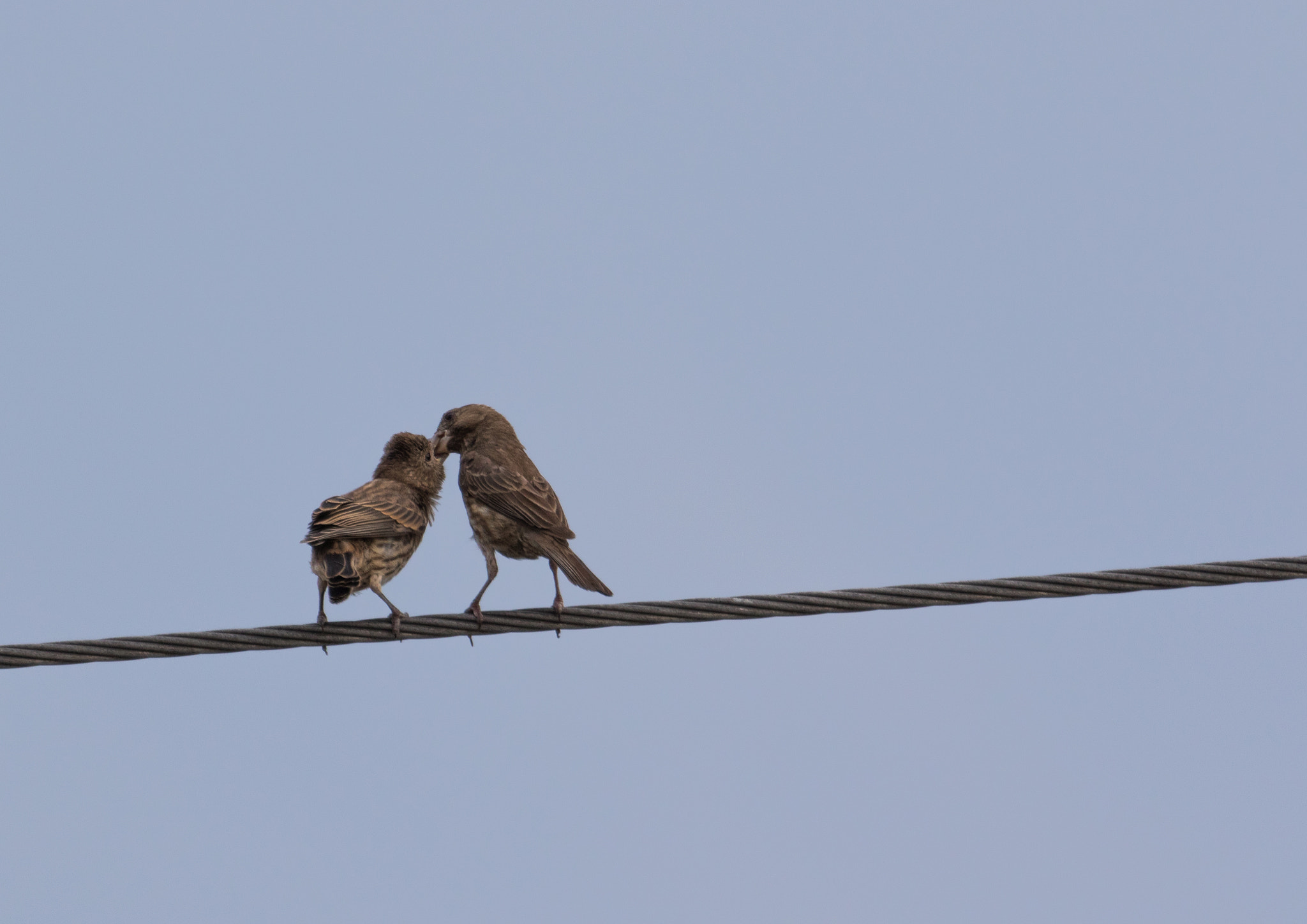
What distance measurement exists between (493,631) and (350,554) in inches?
84.0

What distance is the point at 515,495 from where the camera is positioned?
34.0ft

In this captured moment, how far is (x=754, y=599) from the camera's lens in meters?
7.37

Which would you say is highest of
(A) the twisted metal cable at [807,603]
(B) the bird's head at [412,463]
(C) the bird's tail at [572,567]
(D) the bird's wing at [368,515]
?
(B) the bird's head at [412,463]

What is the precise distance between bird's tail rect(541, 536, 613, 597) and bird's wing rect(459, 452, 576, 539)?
0.11 metres

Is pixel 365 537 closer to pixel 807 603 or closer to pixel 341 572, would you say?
pixel 341 572

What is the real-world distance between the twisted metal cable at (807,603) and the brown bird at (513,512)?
1621 millimetres

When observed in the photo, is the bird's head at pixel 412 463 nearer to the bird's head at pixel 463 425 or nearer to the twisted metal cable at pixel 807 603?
the bird's head at pixel 463 425

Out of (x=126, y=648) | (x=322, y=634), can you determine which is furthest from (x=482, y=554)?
(x=126, y=648)

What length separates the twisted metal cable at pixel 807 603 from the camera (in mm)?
7051

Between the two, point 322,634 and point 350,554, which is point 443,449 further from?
point 322,634

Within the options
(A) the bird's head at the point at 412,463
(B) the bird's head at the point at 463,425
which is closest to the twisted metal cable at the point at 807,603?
(A) the bird's head at the point at 412,463

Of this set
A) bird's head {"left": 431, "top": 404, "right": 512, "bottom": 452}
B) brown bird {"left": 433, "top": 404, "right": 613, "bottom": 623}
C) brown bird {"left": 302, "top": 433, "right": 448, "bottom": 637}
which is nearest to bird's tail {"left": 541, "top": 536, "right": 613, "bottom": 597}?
brown bird {"left": 433, "top": 404, "right": 613, "bottom": 623}

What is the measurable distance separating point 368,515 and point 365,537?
0.17m

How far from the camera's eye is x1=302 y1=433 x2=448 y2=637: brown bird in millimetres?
9773
